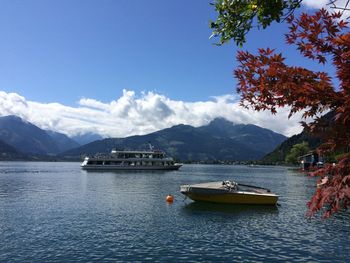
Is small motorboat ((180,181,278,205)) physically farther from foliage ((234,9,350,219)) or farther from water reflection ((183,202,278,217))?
foliage ((234,9,350,219))

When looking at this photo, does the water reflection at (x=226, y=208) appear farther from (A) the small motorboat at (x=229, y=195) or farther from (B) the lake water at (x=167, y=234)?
(A) the small motorboat at (x=229, y=195)

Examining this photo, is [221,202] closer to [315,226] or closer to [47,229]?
[315,226]

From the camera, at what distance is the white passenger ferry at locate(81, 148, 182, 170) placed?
157 m

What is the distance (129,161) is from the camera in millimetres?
162625

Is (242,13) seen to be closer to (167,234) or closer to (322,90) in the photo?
(322,90)

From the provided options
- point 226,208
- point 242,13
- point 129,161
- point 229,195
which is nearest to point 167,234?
point 226,208

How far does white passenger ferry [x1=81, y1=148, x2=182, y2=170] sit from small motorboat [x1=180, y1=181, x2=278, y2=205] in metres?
110

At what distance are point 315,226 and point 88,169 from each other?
438ft

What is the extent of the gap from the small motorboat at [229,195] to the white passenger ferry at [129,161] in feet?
361

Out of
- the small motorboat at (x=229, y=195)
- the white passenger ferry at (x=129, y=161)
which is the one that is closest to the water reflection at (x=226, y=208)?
the small motorboat at (x=229, y=195)

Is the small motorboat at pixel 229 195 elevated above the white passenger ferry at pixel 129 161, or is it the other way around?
the white passenger ferry at pixel 129 161

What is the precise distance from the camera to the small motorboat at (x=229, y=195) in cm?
4572

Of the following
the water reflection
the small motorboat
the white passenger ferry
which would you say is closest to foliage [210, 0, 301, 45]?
the water reflection

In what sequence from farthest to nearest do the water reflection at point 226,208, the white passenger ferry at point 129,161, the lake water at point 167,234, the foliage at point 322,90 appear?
the white passenger ferry at point 129,161 → the water reflection at point 226,208 → the lake water at point 167,234 → the foliage at point 322,90
